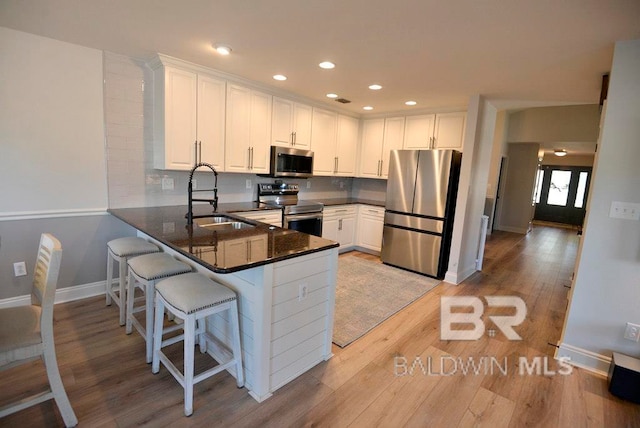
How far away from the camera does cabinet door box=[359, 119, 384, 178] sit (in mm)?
5145

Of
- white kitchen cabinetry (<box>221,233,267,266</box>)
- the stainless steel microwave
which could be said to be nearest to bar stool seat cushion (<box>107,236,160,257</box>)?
white kitchen cabinetry (<box>221,233,267,266</box>)

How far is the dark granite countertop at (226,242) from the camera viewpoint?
1.64 m

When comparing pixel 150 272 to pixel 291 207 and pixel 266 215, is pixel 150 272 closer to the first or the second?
pixel 266 215

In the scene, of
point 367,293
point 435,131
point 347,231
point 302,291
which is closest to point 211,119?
point 302,291

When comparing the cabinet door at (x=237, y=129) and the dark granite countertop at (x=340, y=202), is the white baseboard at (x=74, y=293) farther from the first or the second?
the dark granite countertop at (x=340, y=202)

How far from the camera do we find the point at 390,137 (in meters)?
4.98

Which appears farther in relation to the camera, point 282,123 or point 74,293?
point 282,123

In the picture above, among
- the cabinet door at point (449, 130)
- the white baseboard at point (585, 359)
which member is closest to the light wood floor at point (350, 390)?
the white baseboard at point (585, 359)

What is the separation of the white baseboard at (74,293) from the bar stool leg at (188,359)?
205cm

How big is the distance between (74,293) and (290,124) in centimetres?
307

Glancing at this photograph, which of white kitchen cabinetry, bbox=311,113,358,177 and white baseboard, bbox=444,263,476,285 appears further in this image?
white kitchen cabinetry, bbox=311,113,358,177

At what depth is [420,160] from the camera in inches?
164

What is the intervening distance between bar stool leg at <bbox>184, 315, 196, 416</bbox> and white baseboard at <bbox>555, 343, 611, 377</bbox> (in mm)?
2752

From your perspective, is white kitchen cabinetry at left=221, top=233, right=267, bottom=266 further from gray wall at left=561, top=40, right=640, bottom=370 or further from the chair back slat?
gray wall at left=561, top=40, right=640, bottom=370
